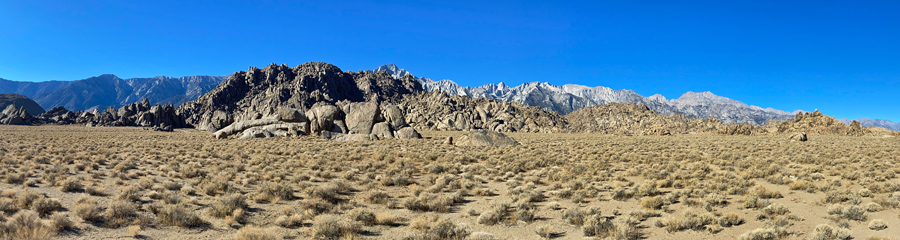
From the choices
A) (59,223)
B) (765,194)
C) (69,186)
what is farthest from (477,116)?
(59,223)

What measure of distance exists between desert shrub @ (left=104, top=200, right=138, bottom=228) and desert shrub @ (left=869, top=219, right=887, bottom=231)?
17056 mm

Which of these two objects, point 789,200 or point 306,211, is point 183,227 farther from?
point 789,200

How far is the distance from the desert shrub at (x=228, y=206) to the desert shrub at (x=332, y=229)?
2.82 metres

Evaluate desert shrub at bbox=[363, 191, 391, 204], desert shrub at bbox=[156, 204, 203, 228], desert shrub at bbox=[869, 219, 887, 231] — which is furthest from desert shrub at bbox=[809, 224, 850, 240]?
desert shrub at bbox=[156, 204, 203, 228]

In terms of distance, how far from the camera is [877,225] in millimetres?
7801

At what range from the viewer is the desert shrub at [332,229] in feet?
24.2

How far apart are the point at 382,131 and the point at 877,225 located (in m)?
39.3

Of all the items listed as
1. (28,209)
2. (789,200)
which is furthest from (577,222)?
(28,209)

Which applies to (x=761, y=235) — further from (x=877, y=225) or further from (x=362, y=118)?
(x=362, y=118)

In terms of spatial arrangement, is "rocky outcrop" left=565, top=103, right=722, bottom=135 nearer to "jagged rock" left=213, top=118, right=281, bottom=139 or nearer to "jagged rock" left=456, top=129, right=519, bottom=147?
"jagged rock" left=456, top=129, right=519, bottom=147

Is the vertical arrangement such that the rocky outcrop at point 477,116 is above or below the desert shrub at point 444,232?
above

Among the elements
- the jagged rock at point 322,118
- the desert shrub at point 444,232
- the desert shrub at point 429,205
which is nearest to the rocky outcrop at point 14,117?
the jagged rock at point 322,118

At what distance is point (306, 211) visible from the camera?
9195 millimetres

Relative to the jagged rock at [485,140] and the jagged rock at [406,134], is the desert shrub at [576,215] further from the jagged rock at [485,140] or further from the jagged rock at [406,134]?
the jagged rock at [406,134]
